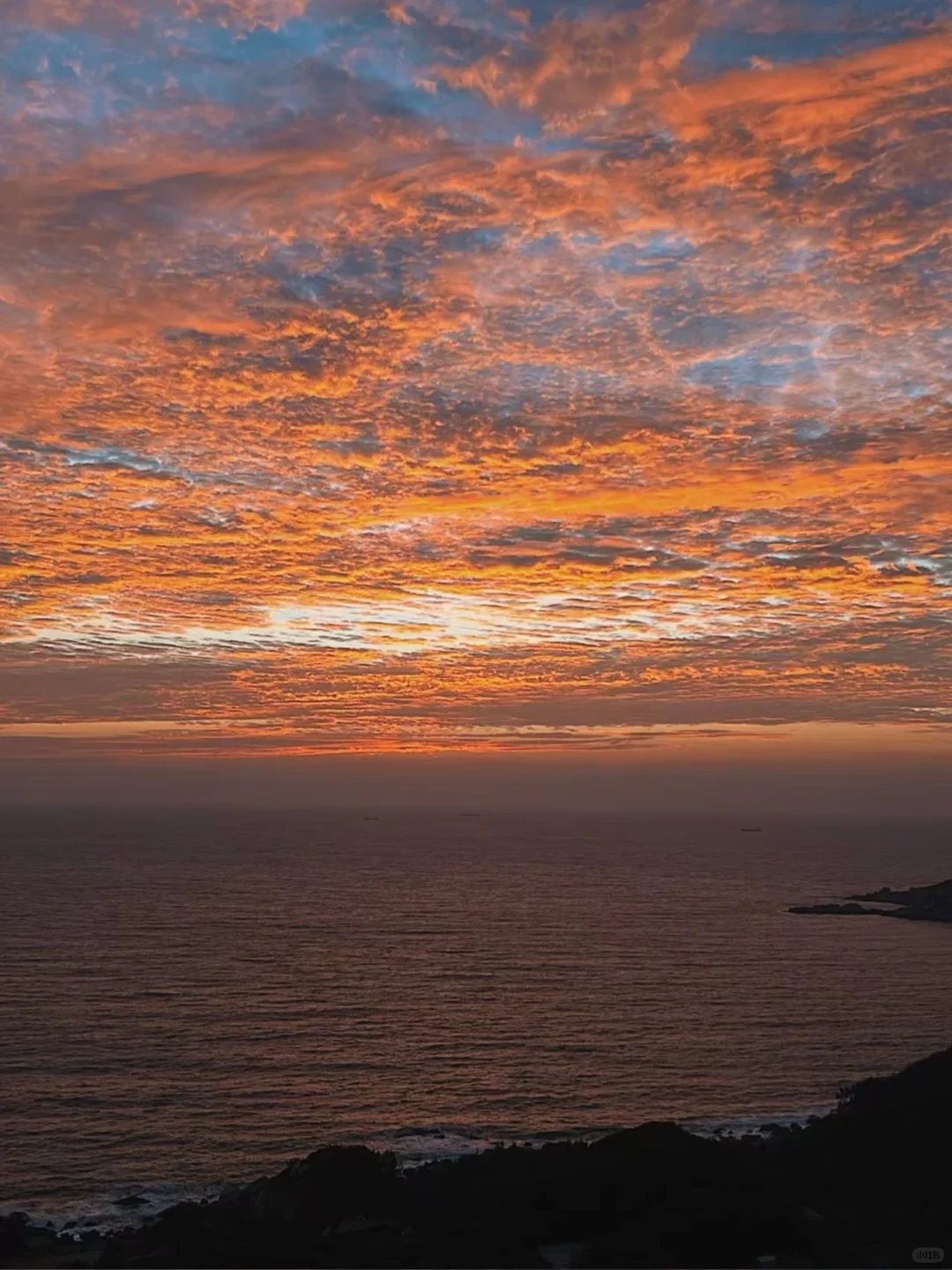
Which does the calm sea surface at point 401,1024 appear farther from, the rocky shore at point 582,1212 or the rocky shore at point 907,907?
the rocky shore at point 907,907

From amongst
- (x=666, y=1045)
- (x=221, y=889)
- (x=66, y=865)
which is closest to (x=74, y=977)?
(x=666, y=1045)

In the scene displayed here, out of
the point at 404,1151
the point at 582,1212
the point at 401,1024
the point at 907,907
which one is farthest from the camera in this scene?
the point at 907,907

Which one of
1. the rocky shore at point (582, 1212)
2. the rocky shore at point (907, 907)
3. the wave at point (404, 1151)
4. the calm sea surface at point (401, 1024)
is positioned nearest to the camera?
the rocky shore at point (582, 1212)

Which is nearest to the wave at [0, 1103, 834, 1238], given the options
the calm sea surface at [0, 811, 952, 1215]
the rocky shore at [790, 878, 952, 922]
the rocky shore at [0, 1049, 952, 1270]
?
the calm sea surface at [0, 811, 952, 1215]

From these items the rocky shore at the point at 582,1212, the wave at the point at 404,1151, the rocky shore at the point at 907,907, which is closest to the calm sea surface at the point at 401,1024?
the wave at the point at 404,1151

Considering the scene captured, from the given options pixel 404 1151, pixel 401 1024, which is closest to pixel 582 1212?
pixel 404 1151

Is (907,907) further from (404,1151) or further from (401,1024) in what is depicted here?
(404,1151)
